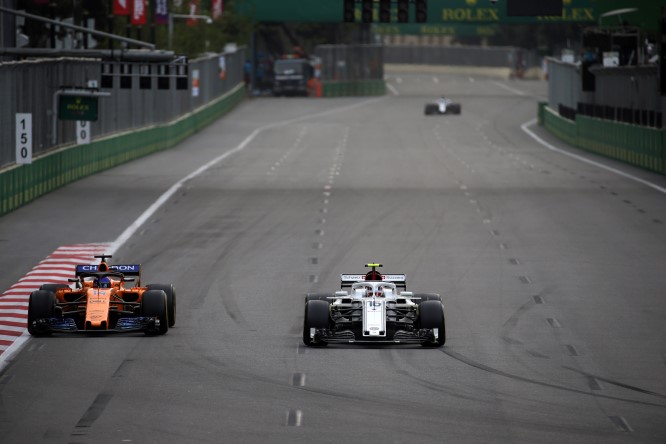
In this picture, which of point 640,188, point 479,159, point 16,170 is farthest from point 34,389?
point 479,159

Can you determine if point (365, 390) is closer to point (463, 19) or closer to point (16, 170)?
point (16, 170)

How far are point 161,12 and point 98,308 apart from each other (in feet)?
189

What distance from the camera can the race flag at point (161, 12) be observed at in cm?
7881

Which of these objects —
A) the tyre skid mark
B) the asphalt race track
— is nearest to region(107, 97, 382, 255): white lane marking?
the asphalt race track

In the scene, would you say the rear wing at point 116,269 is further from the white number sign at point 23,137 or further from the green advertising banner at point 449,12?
the green advertising banner at point 449,12

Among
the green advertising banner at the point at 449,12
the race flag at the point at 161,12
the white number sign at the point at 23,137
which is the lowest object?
the white number sign at the point at 23,137

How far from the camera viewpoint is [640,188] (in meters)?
51.2

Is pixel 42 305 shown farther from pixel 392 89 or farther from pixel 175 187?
pixel 392 89

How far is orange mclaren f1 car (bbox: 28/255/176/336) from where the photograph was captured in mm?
22906

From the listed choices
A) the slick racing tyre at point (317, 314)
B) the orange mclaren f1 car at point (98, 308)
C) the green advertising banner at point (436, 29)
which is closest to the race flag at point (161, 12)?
the orange mclaren f1 car at point (98, 308)

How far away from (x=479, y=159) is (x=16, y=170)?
27.9 metres

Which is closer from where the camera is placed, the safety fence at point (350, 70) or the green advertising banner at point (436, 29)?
the safety fence at point (350, 70)

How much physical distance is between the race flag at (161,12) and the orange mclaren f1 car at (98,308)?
56436 millimetres

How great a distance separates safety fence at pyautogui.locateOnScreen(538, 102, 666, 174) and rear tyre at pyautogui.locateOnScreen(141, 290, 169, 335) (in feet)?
118
